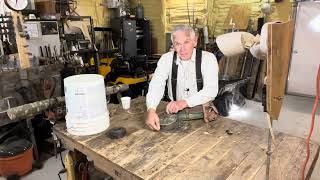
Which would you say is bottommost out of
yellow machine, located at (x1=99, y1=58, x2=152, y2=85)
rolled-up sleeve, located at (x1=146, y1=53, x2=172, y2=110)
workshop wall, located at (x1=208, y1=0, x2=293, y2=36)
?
yellow machine, located at (x1=99, y1=58, x2=152, y2=85)

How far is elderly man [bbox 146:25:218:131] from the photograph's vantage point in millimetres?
2039

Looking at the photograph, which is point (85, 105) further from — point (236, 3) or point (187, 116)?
point (236, 3)

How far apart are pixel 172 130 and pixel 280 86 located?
961 mm

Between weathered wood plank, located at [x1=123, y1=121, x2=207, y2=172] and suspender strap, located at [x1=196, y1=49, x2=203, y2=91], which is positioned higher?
suspender strap, located at [x1=196, y1=49, x2=203, y2=91]

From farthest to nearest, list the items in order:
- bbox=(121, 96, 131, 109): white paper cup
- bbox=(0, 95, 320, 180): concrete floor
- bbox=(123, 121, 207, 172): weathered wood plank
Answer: bbox=(0, 95, 320, 180): concrete floor
bbox=(121, 96, 131, 109): white paper cup
bbox=(123, 121, 207, 172): weathered wood plank

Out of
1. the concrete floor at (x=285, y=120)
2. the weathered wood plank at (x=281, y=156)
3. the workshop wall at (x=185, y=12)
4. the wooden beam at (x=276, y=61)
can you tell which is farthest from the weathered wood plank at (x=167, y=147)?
the workshop wall at (x=185, y=12)

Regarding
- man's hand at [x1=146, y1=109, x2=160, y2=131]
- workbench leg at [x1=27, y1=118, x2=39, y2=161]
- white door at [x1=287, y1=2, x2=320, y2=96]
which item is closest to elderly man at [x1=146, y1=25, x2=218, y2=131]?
man's hand at [x1=146, y1=109, x2=160, y2=131]

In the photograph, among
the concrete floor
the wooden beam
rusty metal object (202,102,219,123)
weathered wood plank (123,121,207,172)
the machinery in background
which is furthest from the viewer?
the machinery in background

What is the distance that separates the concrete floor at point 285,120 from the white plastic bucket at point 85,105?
150cm

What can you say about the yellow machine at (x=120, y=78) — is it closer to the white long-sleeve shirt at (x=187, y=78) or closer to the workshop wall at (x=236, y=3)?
the workshop wall at (x=236, y=3)

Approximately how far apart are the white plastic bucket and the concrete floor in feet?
4.92

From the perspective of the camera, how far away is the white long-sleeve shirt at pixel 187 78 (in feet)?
6.75

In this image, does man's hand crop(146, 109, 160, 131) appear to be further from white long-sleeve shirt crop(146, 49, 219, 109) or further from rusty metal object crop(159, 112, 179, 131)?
white long-sleeve shirt crop(146, 49, 219, 109)

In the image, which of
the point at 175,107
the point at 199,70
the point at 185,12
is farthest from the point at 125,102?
the point at 185,12
